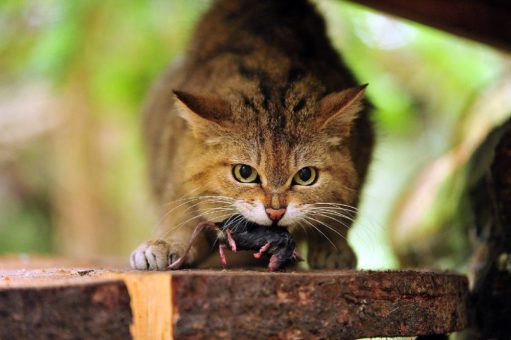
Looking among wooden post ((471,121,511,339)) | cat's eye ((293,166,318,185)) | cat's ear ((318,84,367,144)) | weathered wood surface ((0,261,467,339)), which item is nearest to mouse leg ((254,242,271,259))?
weathered wood surface ((0,261,467,339))

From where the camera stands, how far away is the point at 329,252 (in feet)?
9.82

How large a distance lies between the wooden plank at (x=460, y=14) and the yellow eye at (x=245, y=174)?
4.14ft

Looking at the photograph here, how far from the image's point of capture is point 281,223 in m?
2.63

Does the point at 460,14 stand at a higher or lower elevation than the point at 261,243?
higher

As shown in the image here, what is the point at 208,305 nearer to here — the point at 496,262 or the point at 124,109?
the point at 496,262

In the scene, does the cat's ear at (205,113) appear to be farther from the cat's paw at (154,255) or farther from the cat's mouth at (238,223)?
the cat's paw at (154,255)

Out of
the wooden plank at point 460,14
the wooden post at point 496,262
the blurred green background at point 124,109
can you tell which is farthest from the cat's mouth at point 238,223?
the wooden plank at point 460,14

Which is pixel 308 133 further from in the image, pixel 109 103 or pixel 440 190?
pixel 109 103

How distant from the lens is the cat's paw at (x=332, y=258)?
9.64ft

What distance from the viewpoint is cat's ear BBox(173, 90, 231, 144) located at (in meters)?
2.72

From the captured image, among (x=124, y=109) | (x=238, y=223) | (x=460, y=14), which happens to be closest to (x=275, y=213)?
(x=238, y=223)

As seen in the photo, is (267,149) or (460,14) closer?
(267,149)

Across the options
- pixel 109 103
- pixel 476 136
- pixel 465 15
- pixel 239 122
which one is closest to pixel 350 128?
pixel 239 122

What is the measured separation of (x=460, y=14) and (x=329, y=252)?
57.1 inches
